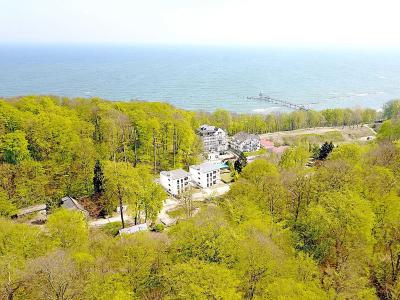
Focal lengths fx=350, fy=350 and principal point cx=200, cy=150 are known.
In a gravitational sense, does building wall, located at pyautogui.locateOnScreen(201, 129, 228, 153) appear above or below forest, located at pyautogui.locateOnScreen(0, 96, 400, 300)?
below

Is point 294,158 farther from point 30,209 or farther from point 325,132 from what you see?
point 325,132

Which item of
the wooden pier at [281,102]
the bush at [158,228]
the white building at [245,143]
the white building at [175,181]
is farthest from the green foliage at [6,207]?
the wooden pier at [281,102]

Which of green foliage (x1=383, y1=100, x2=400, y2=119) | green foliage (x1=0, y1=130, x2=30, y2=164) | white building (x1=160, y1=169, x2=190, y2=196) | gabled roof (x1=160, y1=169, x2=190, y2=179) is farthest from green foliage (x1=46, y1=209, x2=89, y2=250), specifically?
green foliage (x1=383, y1=100, x2=400, y2=119)

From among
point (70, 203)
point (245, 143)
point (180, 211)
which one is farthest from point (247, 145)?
point (70, 203)

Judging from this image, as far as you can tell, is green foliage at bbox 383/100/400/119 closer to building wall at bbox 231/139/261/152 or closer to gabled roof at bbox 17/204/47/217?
building wall at bbox 231/139/261/152

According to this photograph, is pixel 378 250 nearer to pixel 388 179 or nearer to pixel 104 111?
pixel 388 179

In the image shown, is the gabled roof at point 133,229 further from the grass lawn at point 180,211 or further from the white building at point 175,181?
the white building at point 175,181

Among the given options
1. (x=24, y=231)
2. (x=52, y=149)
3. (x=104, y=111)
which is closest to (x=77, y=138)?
(x=52, y=149)
